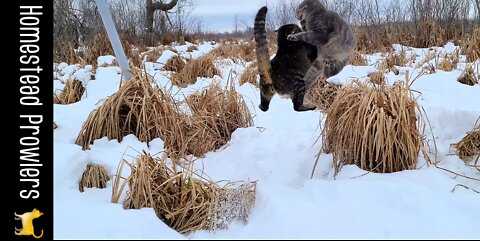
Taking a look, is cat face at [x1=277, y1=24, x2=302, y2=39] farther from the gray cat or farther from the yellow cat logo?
the yellow cat logo

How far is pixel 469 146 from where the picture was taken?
8.96 ft

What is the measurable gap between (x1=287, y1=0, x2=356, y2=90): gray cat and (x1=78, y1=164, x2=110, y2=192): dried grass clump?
1335mm

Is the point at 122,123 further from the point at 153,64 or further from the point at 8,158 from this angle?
the point at 153,64

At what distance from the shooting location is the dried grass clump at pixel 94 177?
2.21 meters

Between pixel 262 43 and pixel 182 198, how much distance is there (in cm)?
95

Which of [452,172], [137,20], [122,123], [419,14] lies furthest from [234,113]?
[137,20]

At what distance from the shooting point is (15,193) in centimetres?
149

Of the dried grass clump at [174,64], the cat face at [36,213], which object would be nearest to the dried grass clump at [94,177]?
the cat face at [36,213]

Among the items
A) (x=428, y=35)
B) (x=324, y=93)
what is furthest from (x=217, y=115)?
(x=428, y=35)

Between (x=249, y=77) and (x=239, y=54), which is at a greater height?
(x=239, y=54)

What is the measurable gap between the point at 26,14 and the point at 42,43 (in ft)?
0.36

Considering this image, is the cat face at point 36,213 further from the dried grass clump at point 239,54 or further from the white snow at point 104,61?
the dried grass clump at point 239,54

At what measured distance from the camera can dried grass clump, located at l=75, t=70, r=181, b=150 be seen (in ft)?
9.31

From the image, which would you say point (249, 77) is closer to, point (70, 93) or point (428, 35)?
point (70, 93)
